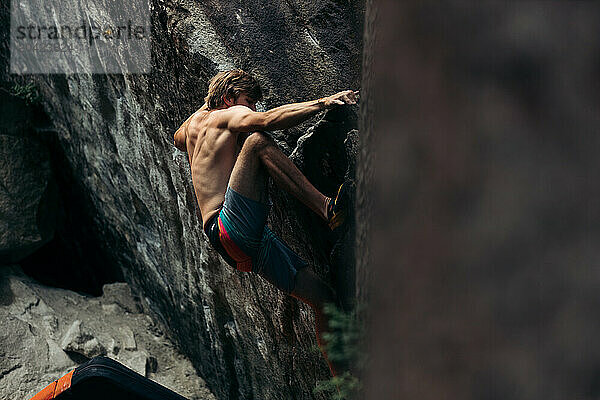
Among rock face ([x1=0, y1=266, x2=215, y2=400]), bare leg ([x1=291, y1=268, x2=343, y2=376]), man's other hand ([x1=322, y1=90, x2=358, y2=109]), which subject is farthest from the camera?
rock face ([x1=0, y1=266, x2=215, y2=400])

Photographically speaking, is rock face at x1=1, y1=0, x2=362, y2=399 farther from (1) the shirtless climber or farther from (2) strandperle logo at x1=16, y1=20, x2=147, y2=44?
(2) strandperle logo at x1=16, y1=20, x2=147, y2=44

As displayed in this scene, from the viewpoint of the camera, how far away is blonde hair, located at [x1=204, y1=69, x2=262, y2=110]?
303 centimetres

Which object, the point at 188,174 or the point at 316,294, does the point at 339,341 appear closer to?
the point at 316,294

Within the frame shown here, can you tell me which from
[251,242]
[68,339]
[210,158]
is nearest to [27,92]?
[68,339]

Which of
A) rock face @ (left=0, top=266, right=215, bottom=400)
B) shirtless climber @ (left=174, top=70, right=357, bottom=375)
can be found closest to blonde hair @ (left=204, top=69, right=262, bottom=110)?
shirtless climber @ (left=174, top=70, right=357, bottom=375)

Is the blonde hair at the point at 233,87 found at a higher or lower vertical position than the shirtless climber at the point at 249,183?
higher

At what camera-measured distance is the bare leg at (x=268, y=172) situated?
9.58 ft

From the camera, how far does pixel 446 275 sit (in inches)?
12.7

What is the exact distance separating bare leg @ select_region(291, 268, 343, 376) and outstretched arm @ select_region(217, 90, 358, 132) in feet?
2.61

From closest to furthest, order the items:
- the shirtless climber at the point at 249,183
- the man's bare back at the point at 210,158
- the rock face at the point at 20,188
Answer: the shirtless climber at the point at 249,183, the man's bare back at the point at 210,158, the rock face at the point at 20,188

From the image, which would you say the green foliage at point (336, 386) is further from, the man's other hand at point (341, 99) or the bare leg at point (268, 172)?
the man's other hand at point (341, 99)

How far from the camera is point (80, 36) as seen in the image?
4.83m

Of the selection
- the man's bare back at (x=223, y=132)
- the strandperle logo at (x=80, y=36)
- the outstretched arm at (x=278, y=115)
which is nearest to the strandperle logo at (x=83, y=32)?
the strandperle logo at (x=80, y=36)

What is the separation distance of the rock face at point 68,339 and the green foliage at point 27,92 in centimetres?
169
